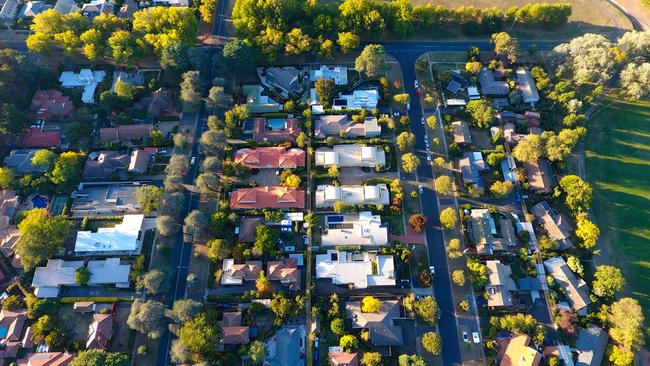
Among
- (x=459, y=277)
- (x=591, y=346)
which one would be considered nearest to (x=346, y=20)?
(x=459, y=277)

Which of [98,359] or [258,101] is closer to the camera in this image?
[98,359]

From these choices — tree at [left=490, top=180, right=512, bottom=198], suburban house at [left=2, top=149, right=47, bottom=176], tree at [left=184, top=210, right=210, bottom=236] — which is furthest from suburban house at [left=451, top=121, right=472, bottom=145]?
suburban house at [left=2, top=149, right=47, bottom=176]

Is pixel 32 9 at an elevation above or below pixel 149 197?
above

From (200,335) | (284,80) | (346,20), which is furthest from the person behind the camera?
(346,20)

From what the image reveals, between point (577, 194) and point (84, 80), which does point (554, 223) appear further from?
point (84, 80)

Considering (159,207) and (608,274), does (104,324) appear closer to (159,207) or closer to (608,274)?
(159,207)

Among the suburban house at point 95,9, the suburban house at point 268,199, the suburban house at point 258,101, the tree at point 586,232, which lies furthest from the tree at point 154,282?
the tree at point 586,232

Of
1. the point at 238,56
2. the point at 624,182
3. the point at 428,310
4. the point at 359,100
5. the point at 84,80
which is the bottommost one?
the point at 428,310
